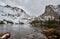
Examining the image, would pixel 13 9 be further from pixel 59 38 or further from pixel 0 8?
pixel 59 38

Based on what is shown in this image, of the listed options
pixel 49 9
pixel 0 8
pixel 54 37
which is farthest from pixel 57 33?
pixel 0 8

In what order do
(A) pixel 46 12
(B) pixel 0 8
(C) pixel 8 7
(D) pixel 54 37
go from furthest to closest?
(C) pixel 8 7, (B) pixel 0 8, (A) pixel 46 12, (D) pixel 54 37

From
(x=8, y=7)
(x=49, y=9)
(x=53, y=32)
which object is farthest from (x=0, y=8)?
(x=53, y=32)

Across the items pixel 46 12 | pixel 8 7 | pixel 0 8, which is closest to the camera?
pixel 46 12

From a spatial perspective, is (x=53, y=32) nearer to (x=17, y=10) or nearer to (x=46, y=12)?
(x=46, y=12)

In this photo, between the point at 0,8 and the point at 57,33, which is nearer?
the point at 57,33

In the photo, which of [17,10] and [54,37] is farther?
[17,10]

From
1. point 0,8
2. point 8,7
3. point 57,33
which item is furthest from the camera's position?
point 8,7

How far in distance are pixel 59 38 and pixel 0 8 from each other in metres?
129

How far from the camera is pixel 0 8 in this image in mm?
134125

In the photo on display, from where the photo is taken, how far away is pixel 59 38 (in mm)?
9609

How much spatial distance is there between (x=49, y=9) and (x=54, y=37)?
1403 inches

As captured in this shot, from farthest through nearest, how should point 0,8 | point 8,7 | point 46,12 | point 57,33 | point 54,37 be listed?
1. point 8,7
2. point 0,8
3. point 46,12
4. point 57,33
5. point 54,37

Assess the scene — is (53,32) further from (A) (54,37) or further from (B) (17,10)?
(B) (17,10)
